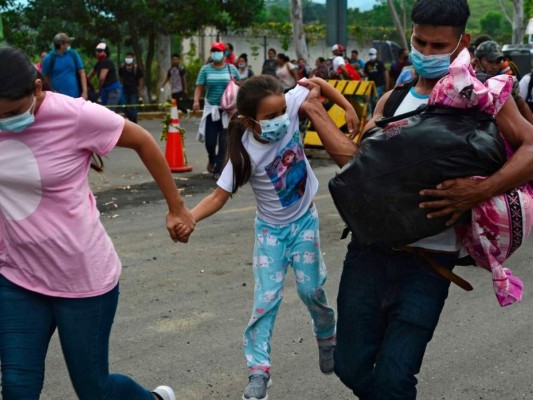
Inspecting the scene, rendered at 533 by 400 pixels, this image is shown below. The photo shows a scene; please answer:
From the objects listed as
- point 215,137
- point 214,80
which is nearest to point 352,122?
point 215,137

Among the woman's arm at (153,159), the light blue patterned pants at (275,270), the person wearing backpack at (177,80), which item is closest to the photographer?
the woman's arm at (153,159)

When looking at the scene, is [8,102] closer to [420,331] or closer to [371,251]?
[371,251]

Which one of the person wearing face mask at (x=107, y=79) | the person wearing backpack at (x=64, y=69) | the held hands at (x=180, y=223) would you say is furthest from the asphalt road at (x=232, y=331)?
the person wearing face mask at (x=107, y=79)

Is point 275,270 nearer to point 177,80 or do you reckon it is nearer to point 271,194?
point 271,194

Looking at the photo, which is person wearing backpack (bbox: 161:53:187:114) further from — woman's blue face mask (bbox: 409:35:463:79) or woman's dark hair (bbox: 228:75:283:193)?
woman's blue face mask (bbox: 409:35:463:79)

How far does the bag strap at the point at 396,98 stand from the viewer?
3.80 metres

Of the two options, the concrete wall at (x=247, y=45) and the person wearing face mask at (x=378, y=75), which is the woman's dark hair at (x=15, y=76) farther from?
the concrete wall at (x=247, y=45)

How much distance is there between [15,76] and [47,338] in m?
0.99

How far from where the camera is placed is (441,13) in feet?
11.9

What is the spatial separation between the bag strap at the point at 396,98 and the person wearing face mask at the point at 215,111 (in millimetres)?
8583

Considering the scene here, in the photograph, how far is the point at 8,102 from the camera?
332 centimetres

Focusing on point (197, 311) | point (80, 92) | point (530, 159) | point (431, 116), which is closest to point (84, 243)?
point (431, 116)

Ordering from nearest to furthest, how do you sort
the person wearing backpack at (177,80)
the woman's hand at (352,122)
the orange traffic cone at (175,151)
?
the woman's hand at (352,122) → the orange traffic cone at (175,151) → the person wearing backpack at (177,80)

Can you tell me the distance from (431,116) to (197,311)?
3.37 m
